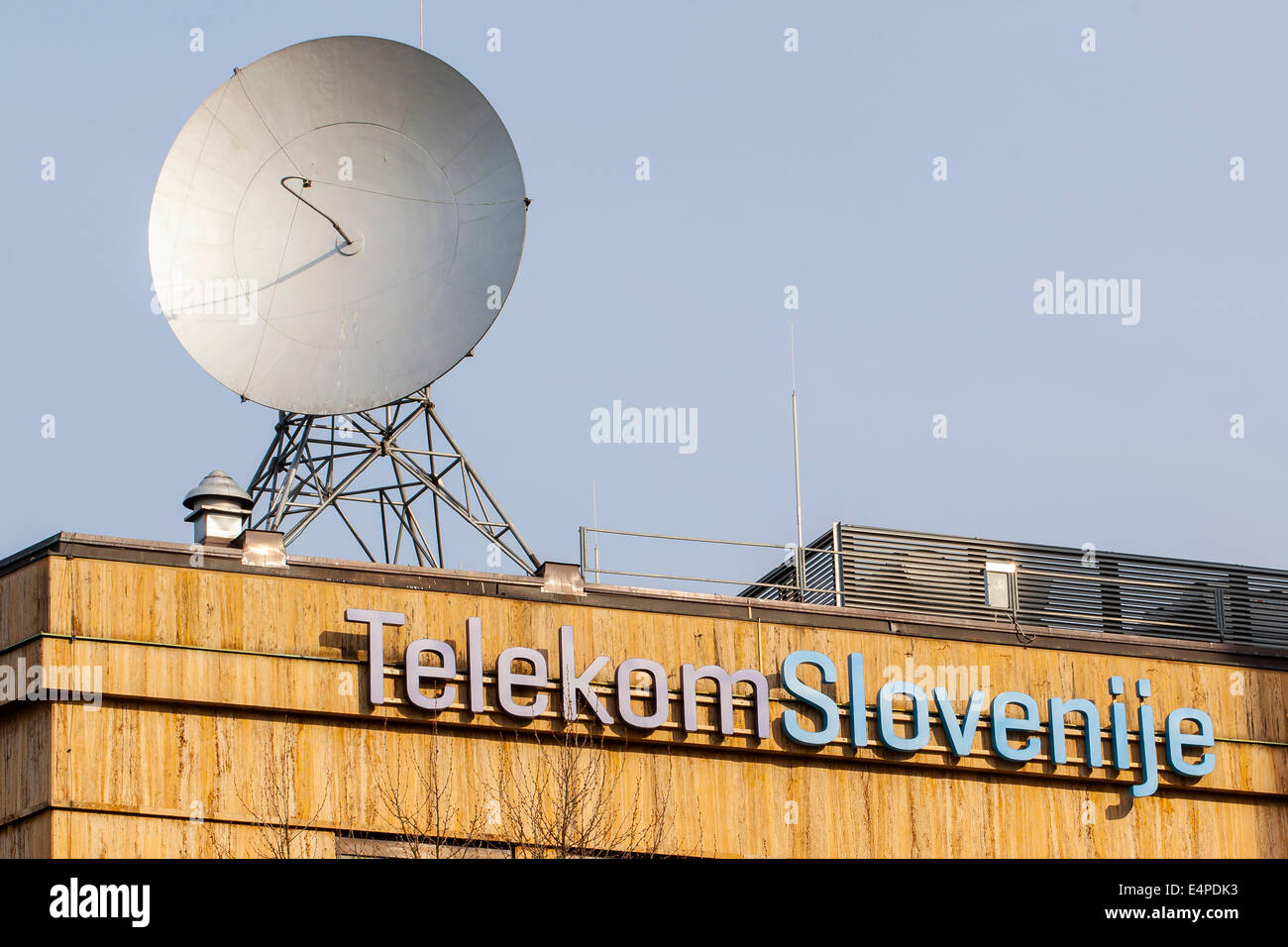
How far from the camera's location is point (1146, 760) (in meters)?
36.4

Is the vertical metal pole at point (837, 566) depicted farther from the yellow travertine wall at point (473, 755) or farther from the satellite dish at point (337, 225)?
the satellite dish at point (337, 225)

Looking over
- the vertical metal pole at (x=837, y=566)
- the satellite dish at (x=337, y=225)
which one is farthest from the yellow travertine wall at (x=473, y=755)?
the satellite dish at (x=337, y=225)

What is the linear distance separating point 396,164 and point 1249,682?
1843cm

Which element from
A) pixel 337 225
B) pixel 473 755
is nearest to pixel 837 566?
pixel 473 755

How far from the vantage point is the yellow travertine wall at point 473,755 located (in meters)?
30.4

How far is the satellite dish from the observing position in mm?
35594

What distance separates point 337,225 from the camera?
120ft

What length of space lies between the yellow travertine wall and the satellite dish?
4.95 meters

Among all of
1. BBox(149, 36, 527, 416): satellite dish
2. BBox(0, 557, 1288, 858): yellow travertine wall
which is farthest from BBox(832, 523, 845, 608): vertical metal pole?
BBox(149, 36, 527, 416): satellite dish

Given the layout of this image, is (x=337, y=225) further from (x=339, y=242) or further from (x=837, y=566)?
(x=837, y=566)
